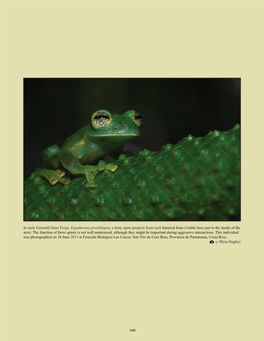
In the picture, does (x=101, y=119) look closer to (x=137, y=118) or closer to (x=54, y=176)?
(x=137, y=118)

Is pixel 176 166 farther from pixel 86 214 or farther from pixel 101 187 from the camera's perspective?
pixel 86 214

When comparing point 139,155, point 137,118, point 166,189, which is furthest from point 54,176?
point 166,189

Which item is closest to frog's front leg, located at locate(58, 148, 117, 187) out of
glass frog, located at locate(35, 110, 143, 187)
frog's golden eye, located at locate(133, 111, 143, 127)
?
glass frog, located at locate(35, 110, 143, 187)

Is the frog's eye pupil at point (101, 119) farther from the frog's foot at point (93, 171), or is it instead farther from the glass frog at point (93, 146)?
the frog's foot at point (93, 171)

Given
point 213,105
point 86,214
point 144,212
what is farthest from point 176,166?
point 213,105

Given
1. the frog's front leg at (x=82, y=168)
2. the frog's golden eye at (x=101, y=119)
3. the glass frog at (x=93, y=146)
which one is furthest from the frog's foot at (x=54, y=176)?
the frog's golden eye at (x=101, y=119)

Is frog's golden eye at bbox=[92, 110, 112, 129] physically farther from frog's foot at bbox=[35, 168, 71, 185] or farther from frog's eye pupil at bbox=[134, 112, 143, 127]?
frog's foot at bbox=[35, 168, 71, 185]
